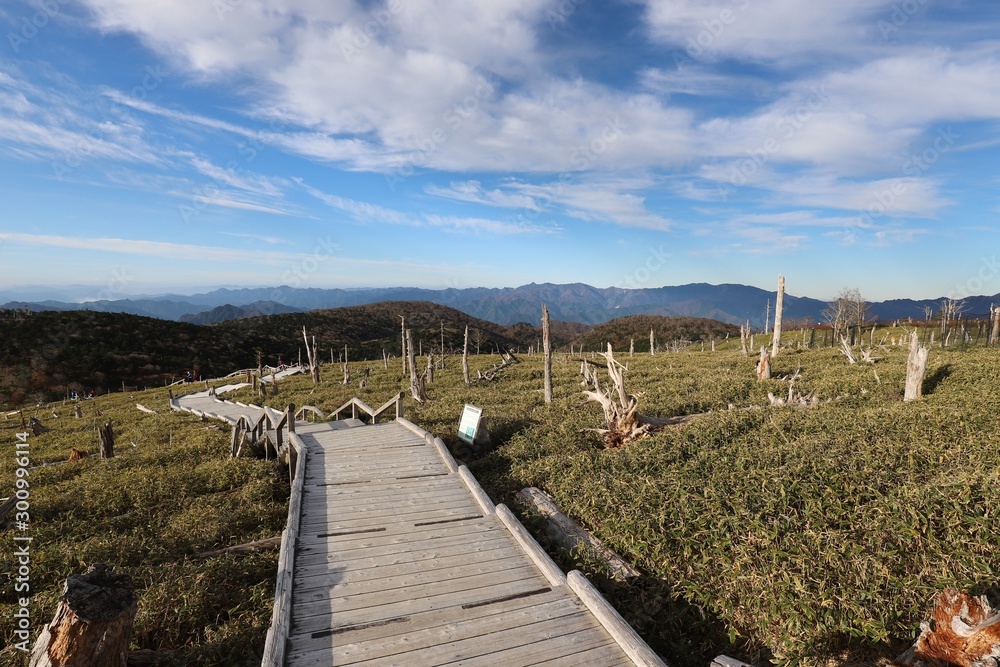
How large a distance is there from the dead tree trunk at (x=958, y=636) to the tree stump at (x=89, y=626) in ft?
28.2

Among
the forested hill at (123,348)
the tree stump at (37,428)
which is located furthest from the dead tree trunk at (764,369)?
the tree stump at (37,428)

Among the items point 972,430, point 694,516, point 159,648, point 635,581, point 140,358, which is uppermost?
point 972,430

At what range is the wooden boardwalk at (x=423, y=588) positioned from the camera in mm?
5465

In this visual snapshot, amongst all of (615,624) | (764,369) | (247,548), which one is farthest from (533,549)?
(764,369)

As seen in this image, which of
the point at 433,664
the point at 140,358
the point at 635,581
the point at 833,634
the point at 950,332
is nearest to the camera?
the point at 433,664

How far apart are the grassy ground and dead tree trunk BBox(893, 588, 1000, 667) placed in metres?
0.65

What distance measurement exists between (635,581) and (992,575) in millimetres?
4619

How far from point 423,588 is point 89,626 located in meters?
3.88

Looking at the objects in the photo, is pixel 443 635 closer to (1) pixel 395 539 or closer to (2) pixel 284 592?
(2) pixel 284 592

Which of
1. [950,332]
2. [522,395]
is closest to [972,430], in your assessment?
[522,395]

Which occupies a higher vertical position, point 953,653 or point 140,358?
point 953,653

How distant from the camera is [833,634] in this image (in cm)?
561

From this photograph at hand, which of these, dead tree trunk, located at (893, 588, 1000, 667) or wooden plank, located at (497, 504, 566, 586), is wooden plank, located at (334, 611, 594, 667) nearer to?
wooden plank, located at (497, 504, 566, 586)

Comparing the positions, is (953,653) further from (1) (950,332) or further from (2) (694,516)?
(1) (950,332)
